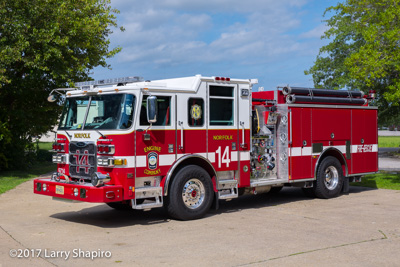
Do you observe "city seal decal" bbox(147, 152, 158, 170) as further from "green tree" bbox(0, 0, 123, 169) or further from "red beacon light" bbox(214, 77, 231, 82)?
"green tree" bbox(0, 0, 123, 169)

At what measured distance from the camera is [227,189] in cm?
1063

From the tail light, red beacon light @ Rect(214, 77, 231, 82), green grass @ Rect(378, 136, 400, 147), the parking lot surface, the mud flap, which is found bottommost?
the parking lot surface

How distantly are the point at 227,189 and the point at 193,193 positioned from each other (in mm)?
1021

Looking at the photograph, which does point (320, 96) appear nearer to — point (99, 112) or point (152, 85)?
point (152, 85)

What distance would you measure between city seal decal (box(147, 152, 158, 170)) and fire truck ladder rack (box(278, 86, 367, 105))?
3958mm

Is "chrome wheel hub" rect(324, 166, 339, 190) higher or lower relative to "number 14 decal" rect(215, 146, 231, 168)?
lower

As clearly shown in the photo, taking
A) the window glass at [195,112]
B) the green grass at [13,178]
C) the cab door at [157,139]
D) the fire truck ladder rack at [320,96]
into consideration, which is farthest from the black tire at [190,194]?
the green grass at [13,178]

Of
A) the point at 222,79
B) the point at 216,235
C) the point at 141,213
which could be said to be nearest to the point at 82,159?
the point at 141,213

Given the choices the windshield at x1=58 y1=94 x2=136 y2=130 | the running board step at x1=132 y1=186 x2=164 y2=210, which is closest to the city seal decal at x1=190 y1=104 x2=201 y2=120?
the windshield at x1=58 y1=94 x2=136 y2=130

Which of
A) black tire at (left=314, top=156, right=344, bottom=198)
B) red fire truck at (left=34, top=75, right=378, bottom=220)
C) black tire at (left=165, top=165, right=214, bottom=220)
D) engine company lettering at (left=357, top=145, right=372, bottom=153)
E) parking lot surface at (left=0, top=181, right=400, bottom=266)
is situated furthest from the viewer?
engine company lettering at (left=357, top=145, right=372, bottom=153)

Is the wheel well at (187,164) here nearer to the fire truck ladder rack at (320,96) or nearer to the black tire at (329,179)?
the fire truck ladder rack at (320,96)

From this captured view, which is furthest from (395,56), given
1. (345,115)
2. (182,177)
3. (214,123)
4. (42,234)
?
(42,234)

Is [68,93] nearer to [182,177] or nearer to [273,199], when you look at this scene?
[182,177]

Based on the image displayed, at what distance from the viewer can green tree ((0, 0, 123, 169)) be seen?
17.4 meters
